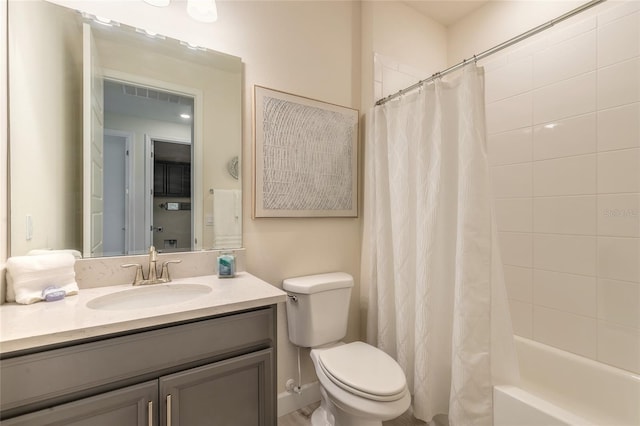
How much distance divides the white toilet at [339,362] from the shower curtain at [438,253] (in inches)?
8.8

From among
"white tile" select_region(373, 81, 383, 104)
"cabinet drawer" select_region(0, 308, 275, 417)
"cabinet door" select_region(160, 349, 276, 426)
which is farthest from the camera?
"white tile" select_region(373, 81, 383, 104)

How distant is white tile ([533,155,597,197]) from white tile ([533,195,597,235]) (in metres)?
0.04

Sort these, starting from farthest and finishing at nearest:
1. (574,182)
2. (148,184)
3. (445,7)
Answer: (445,7), (574,182), (148,184)

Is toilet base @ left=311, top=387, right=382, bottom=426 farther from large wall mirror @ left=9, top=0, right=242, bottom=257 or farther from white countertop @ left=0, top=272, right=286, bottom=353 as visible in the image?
large wall mirror @ left=9, top=0, right=242, bottom=257

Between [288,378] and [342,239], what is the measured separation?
35.5 inches

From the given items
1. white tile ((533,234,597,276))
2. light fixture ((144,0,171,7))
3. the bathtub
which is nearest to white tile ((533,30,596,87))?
white tile ((533,234,597,276))

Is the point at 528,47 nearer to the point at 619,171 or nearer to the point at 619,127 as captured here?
the point at 619,127

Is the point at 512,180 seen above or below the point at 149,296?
above

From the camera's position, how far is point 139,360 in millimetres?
911

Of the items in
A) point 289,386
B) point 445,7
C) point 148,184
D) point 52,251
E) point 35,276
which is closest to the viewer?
point 35,276

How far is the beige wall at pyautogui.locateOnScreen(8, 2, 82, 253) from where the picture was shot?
112 centimetres

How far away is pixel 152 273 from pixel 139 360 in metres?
0.50

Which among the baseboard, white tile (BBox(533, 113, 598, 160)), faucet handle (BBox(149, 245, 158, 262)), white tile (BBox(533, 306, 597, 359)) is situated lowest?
the baseboard

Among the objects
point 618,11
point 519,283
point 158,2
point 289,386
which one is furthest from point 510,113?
point 289,386
